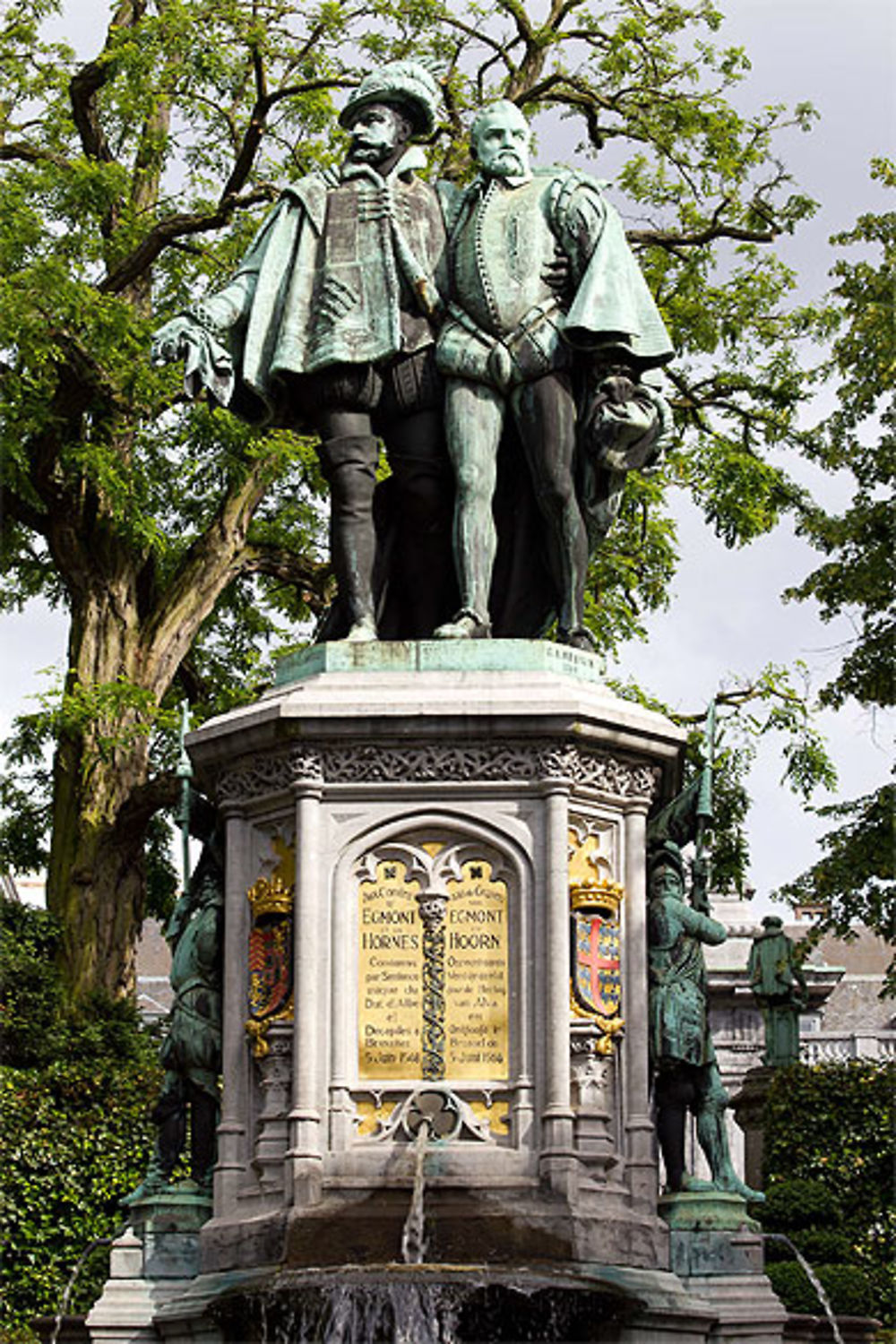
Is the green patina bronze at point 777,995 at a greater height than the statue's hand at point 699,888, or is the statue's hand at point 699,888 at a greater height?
the green patina bronze at point 777,995

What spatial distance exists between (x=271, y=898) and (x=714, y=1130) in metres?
2.41

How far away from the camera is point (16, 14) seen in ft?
99.1

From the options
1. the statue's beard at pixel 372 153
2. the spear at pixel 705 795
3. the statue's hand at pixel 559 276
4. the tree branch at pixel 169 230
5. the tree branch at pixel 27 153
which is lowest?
the spear at pixel 705 795

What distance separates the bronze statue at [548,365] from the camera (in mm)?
12953

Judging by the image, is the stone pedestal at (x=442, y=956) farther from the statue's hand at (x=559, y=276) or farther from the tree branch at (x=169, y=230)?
the tree branch at (x=169, y=230)

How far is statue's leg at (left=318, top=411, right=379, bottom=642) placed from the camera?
1298 cm

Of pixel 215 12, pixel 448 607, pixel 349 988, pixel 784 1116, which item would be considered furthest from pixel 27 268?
pixel 349 988

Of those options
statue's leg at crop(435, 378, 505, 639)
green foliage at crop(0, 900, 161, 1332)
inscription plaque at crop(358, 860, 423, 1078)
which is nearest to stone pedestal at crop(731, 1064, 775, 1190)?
green foliage at crop(0, 900, 161, 1332)

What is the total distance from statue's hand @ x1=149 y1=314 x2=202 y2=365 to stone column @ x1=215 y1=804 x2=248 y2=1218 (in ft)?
7.43

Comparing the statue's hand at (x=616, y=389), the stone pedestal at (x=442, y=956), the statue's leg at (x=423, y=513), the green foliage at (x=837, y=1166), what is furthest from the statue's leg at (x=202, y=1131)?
the green foliage at (x=837, y=1166)

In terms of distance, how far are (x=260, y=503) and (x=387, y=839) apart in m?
17.9

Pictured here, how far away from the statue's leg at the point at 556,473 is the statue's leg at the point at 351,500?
78cm

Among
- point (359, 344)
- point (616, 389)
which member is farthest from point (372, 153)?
point (616, 389)

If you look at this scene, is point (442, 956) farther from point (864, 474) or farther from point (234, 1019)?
point (864, 474)
